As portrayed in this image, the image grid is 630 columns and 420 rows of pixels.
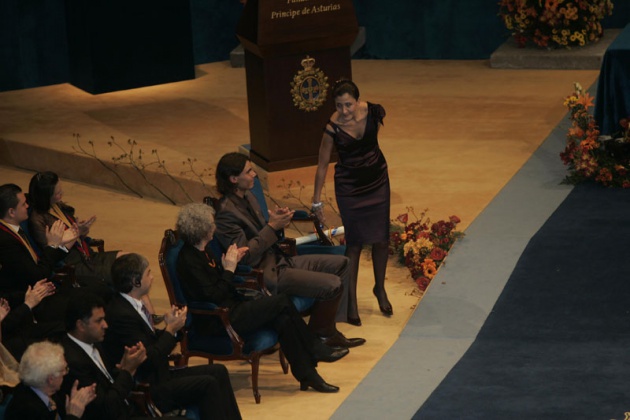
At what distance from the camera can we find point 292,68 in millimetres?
8711

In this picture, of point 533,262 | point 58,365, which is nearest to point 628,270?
point 533,262

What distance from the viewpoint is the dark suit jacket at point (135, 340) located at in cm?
Answer: 575

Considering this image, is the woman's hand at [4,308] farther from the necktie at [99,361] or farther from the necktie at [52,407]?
the necktie at [52,407]

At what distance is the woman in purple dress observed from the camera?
7.07m

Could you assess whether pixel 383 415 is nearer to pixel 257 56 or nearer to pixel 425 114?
pixel 257 56

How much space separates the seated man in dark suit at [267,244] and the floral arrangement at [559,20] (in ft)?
18.5

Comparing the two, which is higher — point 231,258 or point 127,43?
point 231,258

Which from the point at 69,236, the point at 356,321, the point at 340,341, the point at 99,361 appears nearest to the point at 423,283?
the point at 356,321

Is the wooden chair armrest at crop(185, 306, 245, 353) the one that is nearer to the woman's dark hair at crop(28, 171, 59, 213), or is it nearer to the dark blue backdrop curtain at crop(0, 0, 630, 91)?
the woman's dark hair at crop(28, 171, 59, 213)

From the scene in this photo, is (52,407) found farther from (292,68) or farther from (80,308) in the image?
(292,68)

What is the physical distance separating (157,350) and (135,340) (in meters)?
0.11

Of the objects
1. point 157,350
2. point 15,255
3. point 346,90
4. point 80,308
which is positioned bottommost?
point 157,350

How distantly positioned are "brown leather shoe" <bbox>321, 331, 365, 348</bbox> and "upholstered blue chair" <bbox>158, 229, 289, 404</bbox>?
512 mm

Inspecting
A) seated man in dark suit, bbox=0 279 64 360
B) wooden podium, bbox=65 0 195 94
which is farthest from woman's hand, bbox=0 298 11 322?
Answer: wooden podium, bbox=65 0 195 94
